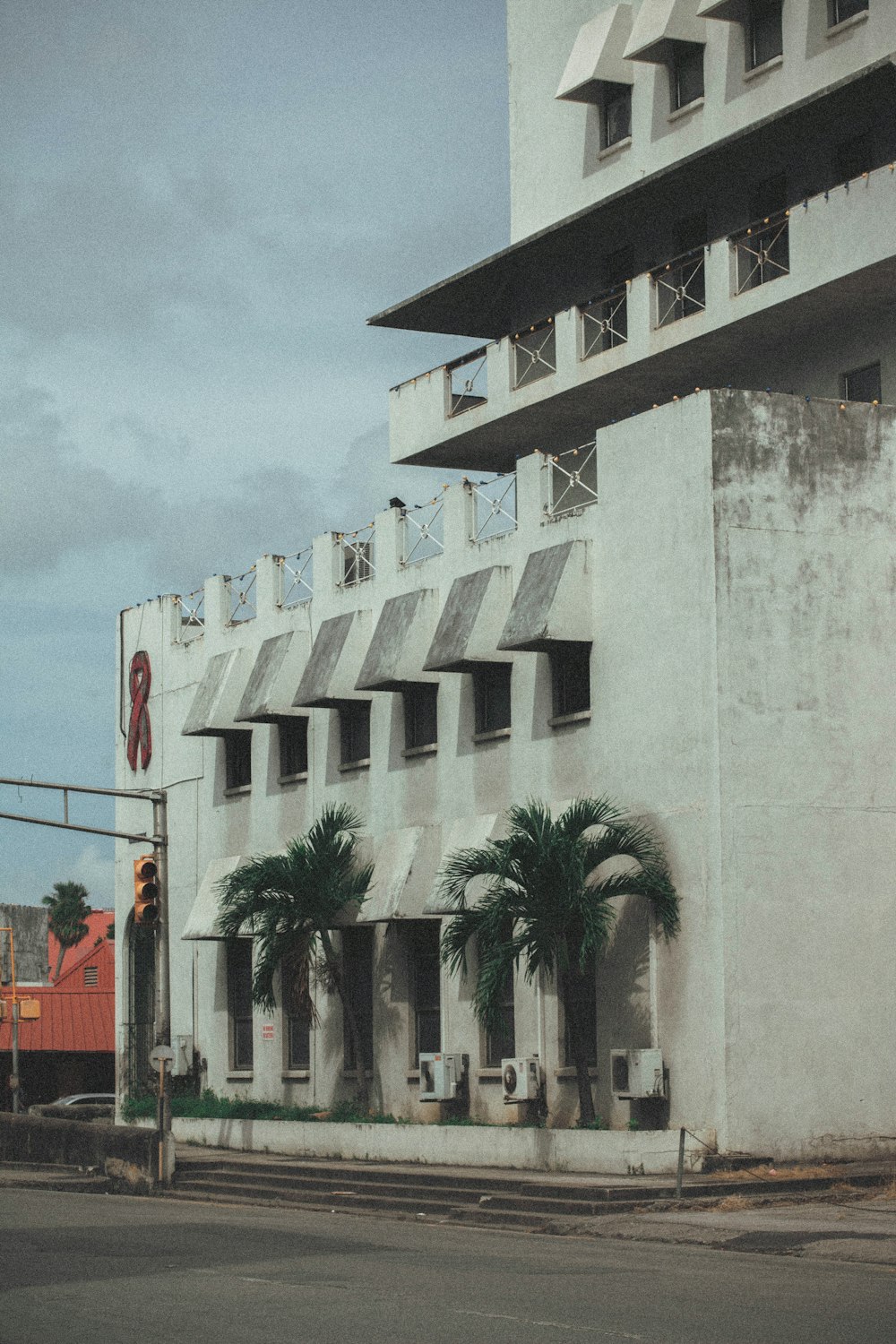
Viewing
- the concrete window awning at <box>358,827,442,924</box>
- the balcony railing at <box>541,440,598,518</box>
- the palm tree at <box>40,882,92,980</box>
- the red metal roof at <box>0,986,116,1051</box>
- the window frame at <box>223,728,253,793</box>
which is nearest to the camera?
the balcony railing at <box>541,440,598,518</box>

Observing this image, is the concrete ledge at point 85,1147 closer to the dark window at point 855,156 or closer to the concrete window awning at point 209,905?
the concrete window awning at point 209,905

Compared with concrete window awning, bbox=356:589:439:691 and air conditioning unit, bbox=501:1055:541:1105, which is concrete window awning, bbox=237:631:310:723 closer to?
concrete window awning, bbox=356:589:439:691

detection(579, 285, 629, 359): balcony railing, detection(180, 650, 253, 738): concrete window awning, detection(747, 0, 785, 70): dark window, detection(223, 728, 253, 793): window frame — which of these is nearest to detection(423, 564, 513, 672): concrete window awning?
detection(579, 285, 629, 359): balcony railing

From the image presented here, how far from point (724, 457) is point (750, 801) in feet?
14.1

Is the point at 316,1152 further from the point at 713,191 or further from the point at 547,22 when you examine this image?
the point at 547,22

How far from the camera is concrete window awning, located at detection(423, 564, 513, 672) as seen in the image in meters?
29.4

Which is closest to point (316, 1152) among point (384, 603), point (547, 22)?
point (384, 603)

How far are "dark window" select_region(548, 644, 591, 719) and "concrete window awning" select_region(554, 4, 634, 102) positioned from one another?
35.0 ft

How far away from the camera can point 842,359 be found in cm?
2875

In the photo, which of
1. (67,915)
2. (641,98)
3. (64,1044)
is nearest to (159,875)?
(641,98)

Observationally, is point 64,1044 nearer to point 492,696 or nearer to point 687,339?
point 492,696

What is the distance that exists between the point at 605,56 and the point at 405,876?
45.4 ft

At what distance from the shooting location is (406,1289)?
49.8 ft

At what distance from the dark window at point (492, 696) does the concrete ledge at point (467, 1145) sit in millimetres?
6017
